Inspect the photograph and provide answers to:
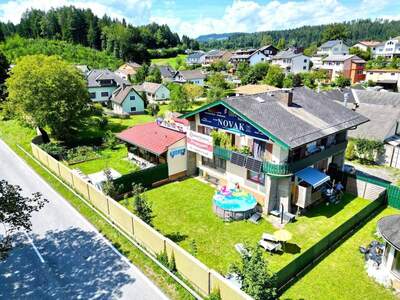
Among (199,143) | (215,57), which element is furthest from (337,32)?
(199,143)

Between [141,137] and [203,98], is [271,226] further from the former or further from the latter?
[203,98]

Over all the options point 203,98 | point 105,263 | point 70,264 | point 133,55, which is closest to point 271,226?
point 105,263

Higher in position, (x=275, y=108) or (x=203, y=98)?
(x=275, y=108)

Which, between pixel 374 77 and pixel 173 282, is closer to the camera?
pixel 173 282

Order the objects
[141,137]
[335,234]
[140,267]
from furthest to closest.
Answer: [141,137]
[335,234]
[140,267]

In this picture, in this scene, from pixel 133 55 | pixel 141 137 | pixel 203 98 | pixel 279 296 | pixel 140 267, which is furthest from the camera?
pixel 133 55

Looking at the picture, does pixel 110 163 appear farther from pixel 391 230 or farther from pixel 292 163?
pixel 391 230

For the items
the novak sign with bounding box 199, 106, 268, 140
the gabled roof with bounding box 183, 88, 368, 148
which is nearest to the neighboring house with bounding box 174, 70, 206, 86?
the gabled roof with bounding box 183, 88, 368, 148

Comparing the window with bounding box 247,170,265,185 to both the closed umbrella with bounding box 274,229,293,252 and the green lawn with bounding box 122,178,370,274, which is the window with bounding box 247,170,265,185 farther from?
the closed umbrella with bounding box 274,229,293,252
